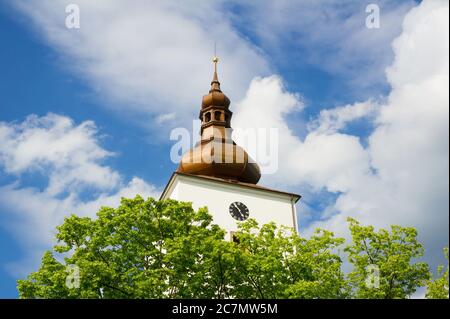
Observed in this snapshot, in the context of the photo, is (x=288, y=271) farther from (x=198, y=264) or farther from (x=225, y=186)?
(x=225, y=186)

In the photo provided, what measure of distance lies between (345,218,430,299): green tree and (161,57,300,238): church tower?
12397 millimetres

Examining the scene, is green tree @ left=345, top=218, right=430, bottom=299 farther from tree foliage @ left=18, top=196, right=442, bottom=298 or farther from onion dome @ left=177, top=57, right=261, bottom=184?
onion dome @ left=177, top=57, right=261, bottom=184

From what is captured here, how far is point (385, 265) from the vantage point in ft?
60.7

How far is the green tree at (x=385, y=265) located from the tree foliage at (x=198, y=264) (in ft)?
0.11

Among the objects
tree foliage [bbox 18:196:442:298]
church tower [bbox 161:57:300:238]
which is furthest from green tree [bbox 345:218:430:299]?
church tower [bbox 161:57:300:238]

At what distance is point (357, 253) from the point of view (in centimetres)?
1944

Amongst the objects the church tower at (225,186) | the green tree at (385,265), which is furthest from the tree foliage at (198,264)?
the church tower at (225,186)

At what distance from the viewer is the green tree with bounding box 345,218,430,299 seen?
18.1m

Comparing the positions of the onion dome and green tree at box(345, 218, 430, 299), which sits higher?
the onion dome

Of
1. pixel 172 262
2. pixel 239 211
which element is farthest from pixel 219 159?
pixel 172 262
